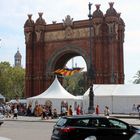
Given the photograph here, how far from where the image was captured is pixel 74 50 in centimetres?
7012

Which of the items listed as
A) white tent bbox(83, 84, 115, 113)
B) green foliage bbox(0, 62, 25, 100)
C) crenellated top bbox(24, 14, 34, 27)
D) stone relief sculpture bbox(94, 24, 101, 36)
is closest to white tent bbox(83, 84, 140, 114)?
white tent bbox(83, 84, 115, 113)

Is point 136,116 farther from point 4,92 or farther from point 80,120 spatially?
point 4,92

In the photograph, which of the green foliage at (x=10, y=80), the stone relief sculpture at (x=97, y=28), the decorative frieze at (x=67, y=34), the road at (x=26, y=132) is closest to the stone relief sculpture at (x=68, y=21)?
the decorative frieze at (x=67, y=34)

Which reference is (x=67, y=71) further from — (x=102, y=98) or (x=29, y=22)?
(x=102, y=98)

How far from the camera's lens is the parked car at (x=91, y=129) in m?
16.2

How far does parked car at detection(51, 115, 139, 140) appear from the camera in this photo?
1617cm

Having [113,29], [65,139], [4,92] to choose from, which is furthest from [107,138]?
[4,92]

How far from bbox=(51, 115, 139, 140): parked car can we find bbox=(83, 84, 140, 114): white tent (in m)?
33.5

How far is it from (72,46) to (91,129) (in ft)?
178

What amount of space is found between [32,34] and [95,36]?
39.8ft

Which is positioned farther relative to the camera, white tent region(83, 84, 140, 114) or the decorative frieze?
the decorative frieze

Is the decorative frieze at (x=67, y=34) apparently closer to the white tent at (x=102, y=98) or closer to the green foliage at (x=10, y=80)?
the white tent at (x=102, y=98)

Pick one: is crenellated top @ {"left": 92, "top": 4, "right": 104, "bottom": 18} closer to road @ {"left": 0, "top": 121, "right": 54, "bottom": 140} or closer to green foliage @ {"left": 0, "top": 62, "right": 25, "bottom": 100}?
road @ {"left": 0, "top": 121, "right": 54, "bottom": 140}

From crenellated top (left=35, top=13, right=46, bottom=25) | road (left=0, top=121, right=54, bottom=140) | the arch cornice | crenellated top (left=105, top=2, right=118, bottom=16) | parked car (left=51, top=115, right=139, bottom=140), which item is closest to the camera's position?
parked car (left=51, top=115, right=139, bottom=140)
